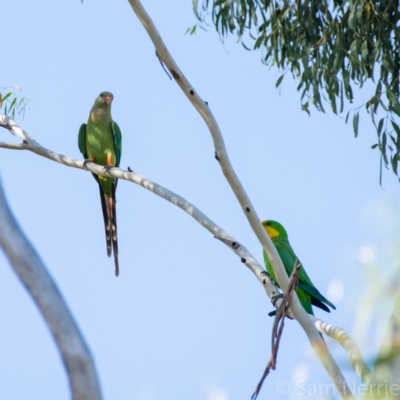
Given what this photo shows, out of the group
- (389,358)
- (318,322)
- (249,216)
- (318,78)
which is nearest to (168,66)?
(249,216)

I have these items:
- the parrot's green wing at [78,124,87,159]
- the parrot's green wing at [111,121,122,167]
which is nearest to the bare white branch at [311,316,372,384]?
the parrot's green wing at [111,121,122,167]

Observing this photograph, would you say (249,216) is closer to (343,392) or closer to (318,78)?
(343,392)

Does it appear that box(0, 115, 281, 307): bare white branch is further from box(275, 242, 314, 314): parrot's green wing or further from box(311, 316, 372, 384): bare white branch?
box(275, 242, 314, 314): parrot's green wing

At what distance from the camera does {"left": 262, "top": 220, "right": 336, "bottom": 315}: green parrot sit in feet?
13.1

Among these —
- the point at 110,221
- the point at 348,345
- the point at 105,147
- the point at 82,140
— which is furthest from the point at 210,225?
the point at 82,140

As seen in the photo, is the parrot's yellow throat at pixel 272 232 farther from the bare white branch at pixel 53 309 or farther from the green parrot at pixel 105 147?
the bare white branch at pixel 53 309

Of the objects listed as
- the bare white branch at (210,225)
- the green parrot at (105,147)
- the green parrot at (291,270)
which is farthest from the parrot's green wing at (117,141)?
the bare white branch at (210,225)

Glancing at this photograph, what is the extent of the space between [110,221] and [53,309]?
3821 millimetres

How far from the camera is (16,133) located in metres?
3.85

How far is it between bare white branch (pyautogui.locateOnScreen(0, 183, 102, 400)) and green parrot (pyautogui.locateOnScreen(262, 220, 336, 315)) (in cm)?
243

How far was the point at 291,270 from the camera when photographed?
14.2ft

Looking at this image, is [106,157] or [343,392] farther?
[106,157]

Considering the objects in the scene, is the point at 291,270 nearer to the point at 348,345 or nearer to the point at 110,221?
the point at 110,221

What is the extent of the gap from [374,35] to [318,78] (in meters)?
0.40
